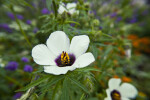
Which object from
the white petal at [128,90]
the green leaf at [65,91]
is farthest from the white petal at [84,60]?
the white petal at [128,90]

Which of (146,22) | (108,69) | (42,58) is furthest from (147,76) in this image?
(42,58)

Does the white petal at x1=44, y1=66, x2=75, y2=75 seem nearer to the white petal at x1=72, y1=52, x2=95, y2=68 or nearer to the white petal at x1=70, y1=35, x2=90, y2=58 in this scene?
the white petal at x1=72, y1=52, x2=95, y2=68

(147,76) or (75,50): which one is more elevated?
(75,50)

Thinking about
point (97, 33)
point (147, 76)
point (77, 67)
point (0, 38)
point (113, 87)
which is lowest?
point (147, 76)

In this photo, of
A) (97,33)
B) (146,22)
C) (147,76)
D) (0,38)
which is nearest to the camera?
(97,33)

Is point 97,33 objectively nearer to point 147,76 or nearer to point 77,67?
point 77,67

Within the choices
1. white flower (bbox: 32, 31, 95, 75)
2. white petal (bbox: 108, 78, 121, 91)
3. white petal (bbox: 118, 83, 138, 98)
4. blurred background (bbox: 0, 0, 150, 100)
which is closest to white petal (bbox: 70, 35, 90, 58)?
white flower (bbox: 32, 31, 95, 75)

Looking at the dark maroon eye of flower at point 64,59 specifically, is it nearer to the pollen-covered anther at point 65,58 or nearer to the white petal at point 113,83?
the pollen-covered anther at point 65,58

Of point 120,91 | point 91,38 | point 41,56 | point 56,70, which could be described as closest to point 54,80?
point 56,70

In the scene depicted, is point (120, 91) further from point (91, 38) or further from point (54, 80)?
point (54, 80)
